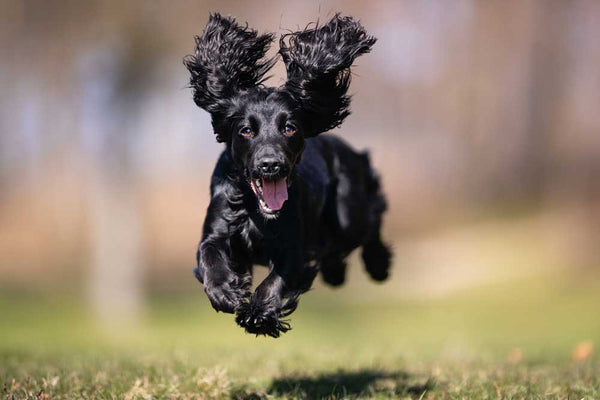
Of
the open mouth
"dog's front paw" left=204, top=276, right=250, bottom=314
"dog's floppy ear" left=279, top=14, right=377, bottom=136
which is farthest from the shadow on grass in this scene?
"dog's floppy ear" left=279, top=14, right=377, bottom=136

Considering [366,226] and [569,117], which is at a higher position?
[569,117]

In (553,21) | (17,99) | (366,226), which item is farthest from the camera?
(553,21)

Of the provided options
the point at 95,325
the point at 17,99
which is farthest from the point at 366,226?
the point at 17,99

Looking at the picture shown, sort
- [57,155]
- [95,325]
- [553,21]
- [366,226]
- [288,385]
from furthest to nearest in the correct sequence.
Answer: [553,21] < [57,155] < [95,325] < [366,226] < [288,385]

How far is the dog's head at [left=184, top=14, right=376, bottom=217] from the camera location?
4.31 meters

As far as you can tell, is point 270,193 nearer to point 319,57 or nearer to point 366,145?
point 319,57

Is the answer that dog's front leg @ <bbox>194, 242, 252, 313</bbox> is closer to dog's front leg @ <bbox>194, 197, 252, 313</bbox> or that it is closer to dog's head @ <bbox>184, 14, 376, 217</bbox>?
dog's front leg @ <bbox>194, 197, 252, 313</bbox>

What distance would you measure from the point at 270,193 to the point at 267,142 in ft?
0.87

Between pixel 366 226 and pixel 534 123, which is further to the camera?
pixel 534 123

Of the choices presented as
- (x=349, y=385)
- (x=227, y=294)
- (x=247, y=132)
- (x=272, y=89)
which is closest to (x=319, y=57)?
(x=272, y=89)

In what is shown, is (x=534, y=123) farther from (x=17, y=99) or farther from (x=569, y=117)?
(x=17, y=99)

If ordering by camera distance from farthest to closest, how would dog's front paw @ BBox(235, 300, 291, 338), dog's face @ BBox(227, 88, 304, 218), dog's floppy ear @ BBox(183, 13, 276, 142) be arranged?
dog's floppy ear @ BBox(183, 13, 276, 142) < dog's face @ BBox(227, 88, 304, 218) < dog's front paw @ BBox(235, 300, 291, 338)

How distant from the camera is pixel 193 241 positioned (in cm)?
2942

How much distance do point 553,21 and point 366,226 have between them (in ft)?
74.9
